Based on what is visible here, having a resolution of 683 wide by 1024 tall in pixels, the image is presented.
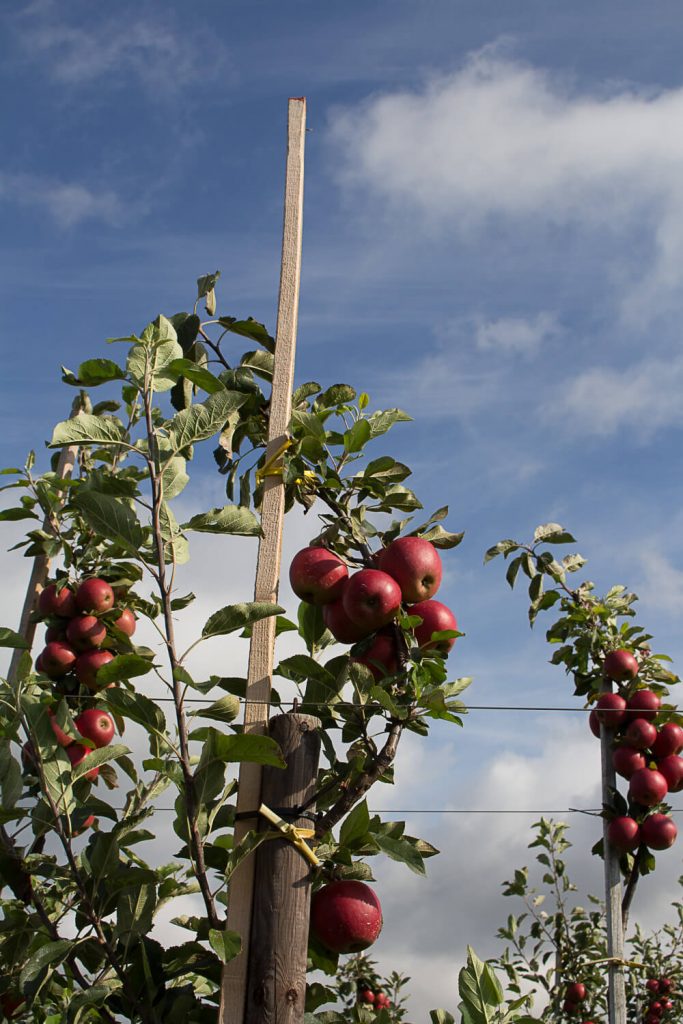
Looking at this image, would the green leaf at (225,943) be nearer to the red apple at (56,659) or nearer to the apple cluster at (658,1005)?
the red apple at (56,659)

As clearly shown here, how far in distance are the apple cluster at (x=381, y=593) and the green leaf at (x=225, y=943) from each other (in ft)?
2.01

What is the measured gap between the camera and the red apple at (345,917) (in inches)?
68.9

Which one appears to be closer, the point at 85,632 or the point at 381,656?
the point at 381,656

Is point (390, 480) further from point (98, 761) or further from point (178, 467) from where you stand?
point (98, 761)

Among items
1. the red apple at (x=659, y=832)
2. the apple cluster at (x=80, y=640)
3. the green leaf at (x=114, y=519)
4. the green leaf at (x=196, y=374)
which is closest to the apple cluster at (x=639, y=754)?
the red apple at (x=659, y=832)

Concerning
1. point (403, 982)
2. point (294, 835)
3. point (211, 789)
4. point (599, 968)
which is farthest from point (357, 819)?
point (403, 982)

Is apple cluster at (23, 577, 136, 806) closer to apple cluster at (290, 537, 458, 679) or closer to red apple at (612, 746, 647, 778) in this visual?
apple cluster at (290, 537, 458, 679)

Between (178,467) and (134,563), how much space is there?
1.44 meters

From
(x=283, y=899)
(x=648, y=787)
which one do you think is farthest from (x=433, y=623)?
(x=648, y=787)

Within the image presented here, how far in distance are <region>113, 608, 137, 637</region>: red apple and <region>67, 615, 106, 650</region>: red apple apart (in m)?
0.09

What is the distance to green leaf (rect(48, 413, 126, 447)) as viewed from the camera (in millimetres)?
1777

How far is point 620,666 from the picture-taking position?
4.28 m

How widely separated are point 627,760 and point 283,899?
9.40 ft

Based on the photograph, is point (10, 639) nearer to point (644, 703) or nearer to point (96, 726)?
point (96, 726)
